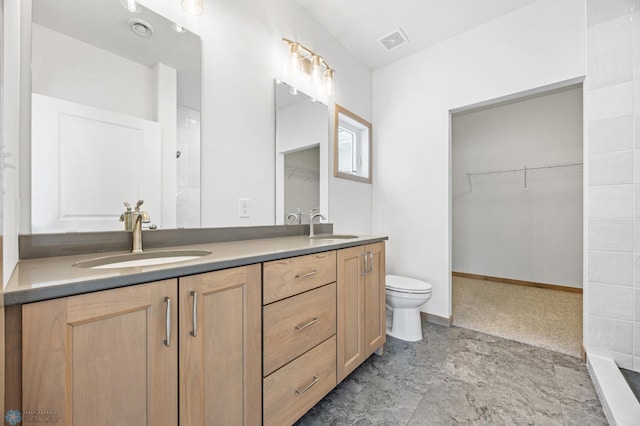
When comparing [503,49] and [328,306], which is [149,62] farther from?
[503,49]

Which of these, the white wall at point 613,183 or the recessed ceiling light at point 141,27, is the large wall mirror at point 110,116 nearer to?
the recessed ceiling light at point 141,27

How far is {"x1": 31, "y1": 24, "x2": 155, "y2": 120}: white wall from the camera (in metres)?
0.97

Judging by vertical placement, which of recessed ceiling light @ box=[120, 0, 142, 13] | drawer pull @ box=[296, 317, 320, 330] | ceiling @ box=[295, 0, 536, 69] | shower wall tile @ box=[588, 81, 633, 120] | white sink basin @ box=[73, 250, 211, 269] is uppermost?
ceiling @ box=[295, 0, 536, 69]

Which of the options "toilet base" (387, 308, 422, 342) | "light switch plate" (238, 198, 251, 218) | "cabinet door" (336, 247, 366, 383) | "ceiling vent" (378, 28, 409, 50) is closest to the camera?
"cabinet door" (336, 247, 366, 383)

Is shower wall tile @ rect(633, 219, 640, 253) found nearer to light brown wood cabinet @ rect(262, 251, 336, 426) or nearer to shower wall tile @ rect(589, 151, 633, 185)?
shower wall tile @ rect(589, 151, 633, 185)

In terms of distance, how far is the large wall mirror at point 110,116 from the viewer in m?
0.97

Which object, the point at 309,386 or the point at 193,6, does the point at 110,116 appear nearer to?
the point at 193,6

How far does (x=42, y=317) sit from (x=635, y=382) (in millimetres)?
2667

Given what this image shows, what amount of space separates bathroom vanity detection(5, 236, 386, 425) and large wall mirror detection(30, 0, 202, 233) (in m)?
0.23

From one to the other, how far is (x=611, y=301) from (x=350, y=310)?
1.69 metres

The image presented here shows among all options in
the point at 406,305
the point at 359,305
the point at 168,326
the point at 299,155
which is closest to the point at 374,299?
the point at 359,305

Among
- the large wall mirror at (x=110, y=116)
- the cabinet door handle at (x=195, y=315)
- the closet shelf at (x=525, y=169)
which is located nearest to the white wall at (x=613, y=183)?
the closet shelf at (x=525, y=169)

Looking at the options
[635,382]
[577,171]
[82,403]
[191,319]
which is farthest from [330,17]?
[577,171]

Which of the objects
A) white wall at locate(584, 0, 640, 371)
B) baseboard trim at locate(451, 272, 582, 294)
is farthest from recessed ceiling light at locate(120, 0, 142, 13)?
baseboard trim at locate(451, 272, 582, 294)
